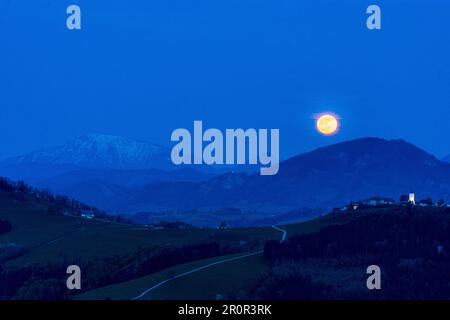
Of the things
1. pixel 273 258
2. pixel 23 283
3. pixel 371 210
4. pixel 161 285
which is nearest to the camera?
pixel 161 285

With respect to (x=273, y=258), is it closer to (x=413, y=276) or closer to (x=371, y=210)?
(x=413, y=276)

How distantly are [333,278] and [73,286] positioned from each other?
50632 millimetres

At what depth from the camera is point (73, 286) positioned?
500 feet

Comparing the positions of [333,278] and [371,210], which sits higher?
[371,210]
